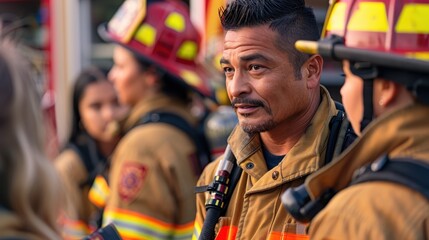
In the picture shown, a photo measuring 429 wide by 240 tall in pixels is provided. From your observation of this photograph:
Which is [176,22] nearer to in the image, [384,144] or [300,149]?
[300,149]

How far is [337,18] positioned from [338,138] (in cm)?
56

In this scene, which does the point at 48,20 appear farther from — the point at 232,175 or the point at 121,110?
the point at 232,175

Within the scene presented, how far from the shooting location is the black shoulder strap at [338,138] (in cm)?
303

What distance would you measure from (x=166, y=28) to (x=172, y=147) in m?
1.00

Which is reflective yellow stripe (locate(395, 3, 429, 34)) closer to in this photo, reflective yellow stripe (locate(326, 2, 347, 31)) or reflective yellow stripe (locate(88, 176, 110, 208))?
reflective yellow stripe (locate(326, 2, 347, 31))

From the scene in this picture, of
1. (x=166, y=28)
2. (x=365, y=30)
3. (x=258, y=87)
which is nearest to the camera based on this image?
(x=365, y=30)

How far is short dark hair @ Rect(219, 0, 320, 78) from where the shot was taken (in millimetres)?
3225

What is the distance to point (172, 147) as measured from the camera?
4797mm

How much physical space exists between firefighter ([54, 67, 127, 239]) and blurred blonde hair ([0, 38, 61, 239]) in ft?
12.4

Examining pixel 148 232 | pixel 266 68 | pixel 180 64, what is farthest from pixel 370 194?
pixel 180 64

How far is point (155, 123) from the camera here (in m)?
4.96

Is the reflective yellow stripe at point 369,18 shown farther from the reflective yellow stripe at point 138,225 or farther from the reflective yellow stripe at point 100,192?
the reflective yellow stripe at point 100,192

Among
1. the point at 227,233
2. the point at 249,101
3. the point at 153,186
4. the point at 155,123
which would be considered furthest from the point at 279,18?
the point at 155,123

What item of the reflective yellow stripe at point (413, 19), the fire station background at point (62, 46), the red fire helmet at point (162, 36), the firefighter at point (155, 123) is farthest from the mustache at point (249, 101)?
the fire station background at point (62, 46)
